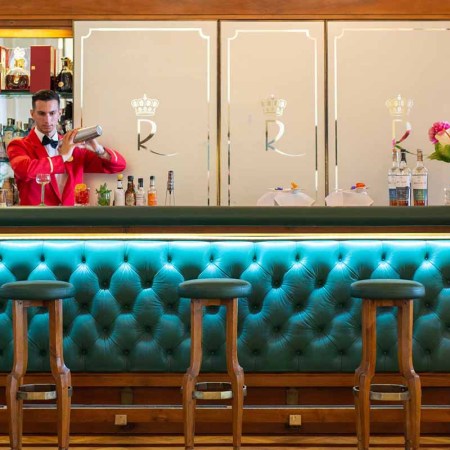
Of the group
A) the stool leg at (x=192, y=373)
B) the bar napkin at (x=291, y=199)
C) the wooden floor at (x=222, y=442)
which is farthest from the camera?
the bar napkin at (x=291, y=199)

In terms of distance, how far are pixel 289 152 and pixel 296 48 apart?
69 centimetres

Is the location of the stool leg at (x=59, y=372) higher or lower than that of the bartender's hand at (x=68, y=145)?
Result: lower

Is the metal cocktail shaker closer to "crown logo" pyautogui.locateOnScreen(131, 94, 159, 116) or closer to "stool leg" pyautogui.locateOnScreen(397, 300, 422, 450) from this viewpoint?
"crown logo" pyautogui.locateOnScreen(131, 94, 159, 116)

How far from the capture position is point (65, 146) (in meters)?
4.91

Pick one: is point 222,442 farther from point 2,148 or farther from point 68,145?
point 2,148

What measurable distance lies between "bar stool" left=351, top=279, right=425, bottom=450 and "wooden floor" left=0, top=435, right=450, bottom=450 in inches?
15.2

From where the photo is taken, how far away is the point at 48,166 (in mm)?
5191

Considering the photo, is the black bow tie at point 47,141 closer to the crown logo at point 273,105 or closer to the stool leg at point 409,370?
the crown logo at point 273,105

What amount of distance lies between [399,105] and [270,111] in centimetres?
85

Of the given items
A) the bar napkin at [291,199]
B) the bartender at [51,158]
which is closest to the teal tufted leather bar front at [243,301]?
the bar napkin at [291,199]

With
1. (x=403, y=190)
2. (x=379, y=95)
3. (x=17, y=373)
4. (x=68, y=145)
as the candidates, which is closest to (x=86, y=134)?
(x=68, y=145)

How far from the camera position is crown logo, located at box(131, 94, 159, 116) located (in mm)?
5809

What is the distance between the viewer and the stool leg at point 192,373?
140 inches

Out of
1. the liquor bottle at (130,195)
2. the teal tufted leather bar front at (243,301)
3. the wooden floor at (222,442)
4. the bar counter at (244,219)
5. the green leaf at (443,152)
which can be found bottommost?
the wooden floor at (222,442)
